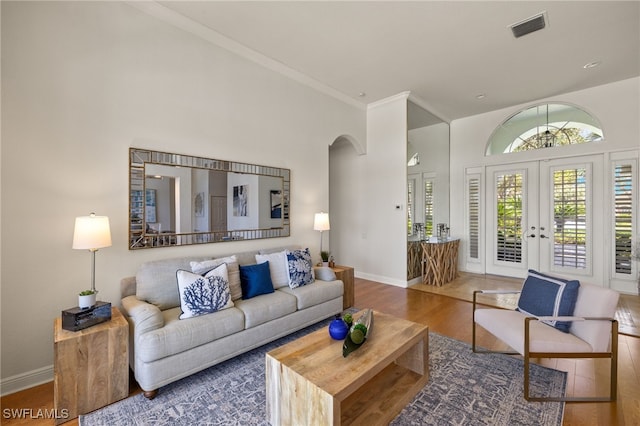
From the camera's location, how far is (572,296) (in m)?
2.21

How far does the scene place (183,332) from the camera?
2.13 m

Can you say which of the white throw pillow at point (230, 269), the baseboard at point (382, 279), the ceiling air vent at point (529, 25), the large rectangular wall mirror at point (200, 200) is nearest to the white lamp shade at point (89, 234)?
the large rectangular wall mirror at point (200, 200)

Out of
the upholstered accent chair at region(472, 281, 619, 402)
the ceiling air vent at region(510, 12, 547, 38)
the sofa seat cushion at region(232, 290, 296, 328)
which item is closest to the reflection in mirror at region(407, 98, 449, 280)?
the ceiling air vent at region(510, 12, 547, 38)

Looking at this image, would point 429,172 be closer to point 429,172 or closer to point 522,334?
point 429,172

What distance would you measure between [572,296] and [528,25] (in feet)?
9.52

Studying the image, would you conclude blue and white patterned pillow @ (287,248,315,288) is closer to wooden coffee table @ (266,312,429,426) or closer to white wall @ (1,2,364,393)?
white wall @ (1,2,364,393)

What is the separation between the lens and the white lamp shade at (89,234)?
2.07 meters

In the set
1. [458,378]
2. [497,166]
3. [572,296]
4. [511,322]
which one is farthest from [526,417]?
[497,166]

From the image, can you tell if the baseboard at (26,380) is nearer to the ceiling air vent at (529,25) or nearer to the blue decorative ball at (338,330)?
the blue decorative ball at (338,330)

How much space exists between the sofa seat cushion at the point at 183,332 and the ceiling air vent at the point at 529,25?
423 cm

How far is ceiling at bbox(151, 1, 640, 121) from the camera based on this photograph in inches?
113

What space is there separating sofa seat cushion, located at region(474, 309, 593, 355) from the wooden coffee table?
0.67 m

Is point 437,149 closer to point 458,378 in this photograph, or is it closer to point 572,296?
point 572,296

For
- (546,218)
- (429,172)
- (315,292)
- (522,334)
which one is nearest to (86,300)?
(315,292)
